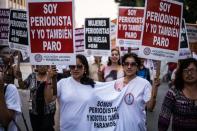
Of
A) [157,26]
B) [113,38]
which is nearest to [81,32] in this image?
[113,38]

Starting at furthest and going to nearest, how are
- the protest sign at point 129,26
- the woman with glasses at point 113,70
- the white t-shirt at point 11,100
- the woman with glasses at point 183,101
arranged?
1. the protest sign at point 129,26
2. the woman with glasses at point 113,70
3. the woman with glasses at point 183,101
4. the white t-shirt at point 11,100

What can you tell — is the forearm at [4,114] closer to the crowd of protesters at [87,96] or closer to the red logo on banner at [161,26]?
the crowd of protesters at [87,96]

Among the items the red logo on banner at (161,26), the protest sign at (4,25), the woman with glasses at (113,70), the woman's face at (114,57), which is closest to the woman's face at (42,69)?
the red logo on banner at (161,26)

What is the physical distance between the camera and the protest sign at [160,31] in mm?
6195

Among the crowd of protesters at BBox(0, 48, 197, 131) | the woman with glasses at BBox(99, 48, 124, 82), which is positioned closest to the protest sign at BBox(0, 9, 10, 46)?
the woman with glasses at BBox(99, 48, 124, 82)

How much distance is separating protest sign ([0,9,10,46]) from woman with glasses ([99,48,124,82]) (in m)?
1.74

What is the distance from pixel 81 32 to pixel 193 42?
231cm

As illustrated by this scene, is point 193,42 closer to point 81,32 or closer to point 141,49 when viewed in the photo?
point 81,32

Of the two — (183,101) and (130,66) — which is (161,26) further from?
(183,101)

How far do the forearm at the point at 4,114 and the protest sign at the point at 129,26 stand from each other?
5.62 metres

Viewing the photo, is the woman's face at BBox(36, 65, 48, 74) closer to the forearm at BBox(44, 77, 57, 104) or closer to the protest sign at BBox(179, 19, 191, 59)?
the forearm at BBox(44, 77, 57, 104)

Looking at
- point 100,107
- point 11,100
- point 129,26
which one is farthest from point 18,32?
point 11,100

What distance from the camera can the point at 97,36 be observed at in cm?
941

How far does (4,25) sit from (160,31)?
12.8ft
